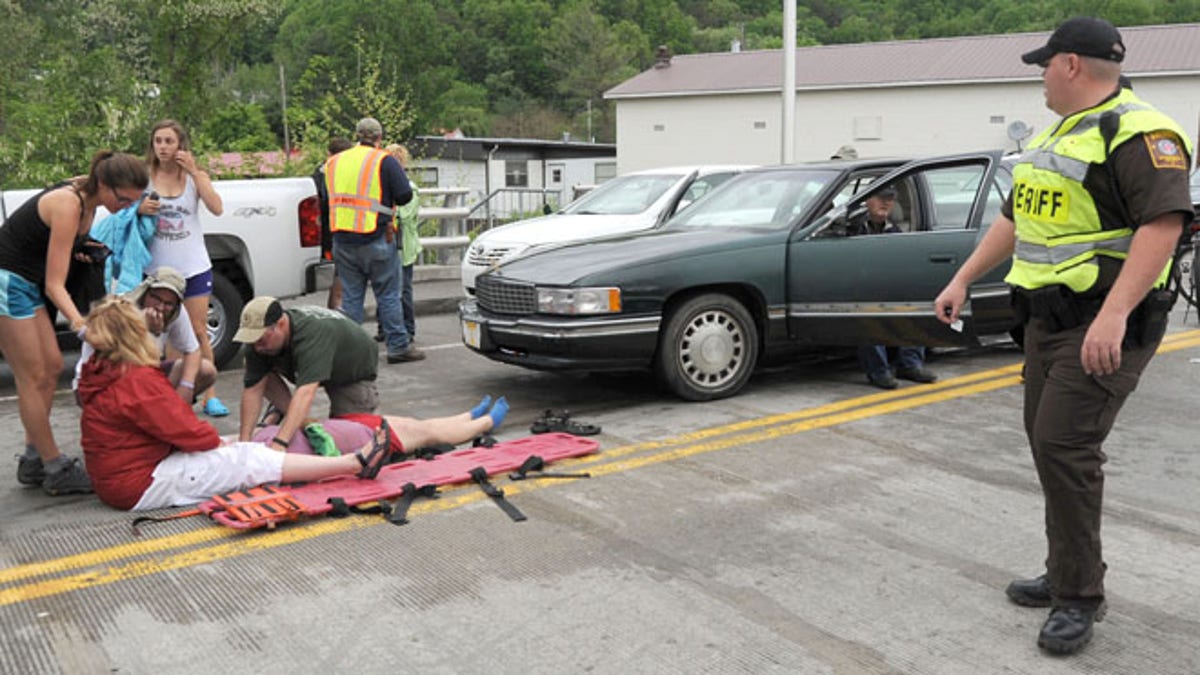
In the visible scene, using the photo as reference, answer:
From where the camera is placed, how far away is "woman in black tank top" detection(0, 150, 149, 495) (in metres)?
5.00

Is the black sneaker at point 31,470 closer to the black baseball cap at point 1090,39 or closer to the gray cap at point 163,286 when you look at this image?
the gray cap at point 163,286

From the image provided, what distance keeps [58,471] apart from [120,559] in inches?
43.3

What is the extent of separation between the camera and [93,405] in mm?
4676

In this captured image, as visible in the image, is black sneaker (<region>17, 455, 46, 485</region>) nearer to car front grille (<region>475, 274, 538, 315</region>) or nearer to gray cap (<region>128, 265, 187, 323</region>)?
gray cap (<region>128, 265, 187, 323</region>)

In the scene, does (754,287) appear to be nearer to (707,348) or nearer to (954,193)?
(707,348)

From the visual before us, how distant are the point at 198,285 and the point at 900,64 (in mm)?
41262

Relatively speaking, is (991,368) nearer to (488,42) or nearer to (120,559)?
(120,559)

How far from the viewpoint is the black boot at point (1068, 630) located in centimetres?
344

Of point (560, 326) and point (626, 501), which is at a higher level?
point (560, 326)

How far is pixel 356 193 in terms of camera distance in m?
8.09

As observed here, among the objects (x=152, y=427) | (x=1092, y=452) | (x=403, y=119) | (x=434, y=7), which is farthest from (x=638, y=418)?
(x=434, y=7)

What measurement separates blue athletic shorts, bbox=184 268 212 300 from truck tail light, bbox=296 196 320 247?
2.27 meters

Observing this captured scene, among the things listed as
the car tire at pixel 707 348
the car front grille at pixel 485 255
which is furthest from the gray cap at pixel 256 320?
the car front grille at pixel 485 255

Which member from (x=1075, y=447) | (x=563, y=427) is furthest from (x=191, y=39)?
(x=1075, y=447)
